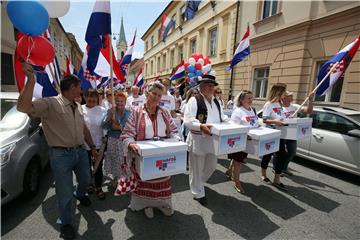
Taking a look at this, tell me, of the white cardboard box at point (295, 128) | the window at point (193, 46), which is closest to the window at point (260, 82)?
the white cardboard box at point (295, 128)

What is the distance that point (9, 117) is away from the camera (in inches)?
124

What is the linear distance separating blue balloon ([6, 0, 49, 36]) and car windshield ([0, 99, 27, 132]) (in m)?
1.72

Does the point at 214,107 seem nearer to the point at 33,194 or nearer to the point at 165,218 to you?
the point at 165,218

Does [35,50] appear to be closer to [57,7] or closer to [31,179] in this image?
[57,7]

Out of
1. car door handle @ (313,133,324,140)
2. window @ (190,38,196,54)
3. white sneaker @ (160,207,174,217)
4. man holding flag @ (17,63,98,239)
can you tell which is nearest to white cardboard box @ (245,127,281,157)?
white sneaker @ (160,207,174,217)

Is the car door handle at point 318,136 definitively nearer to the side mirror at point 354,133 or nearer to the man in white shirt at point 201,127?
the side mirror at point 354,133

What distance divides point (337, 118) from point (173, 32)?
2181 centimetres

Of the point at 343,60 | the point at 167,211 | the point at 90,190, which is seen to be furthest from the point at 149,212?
the point at 343,60

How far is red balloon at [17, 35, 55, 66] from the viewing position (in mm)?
2066

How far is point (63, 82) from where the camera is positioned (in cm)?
225

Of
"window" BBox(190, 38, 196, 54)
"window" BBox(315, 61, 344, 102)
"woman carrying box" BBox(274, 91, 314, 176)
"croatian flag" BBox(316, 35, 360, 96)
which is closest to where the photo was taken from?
"woman carrying box" BBox(274, 91, 314, 176)

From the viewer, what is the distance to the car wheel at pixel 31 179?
115 inches

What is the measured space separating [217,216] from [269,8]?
11.1 m

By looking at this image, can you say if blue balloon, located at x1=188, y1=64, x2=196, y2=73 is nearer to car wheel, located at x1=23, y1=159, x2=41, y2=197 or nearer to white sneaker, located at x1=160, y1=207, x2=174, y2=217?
white sneaker, located at x1=160, y1=207, x2=174, y2=217
